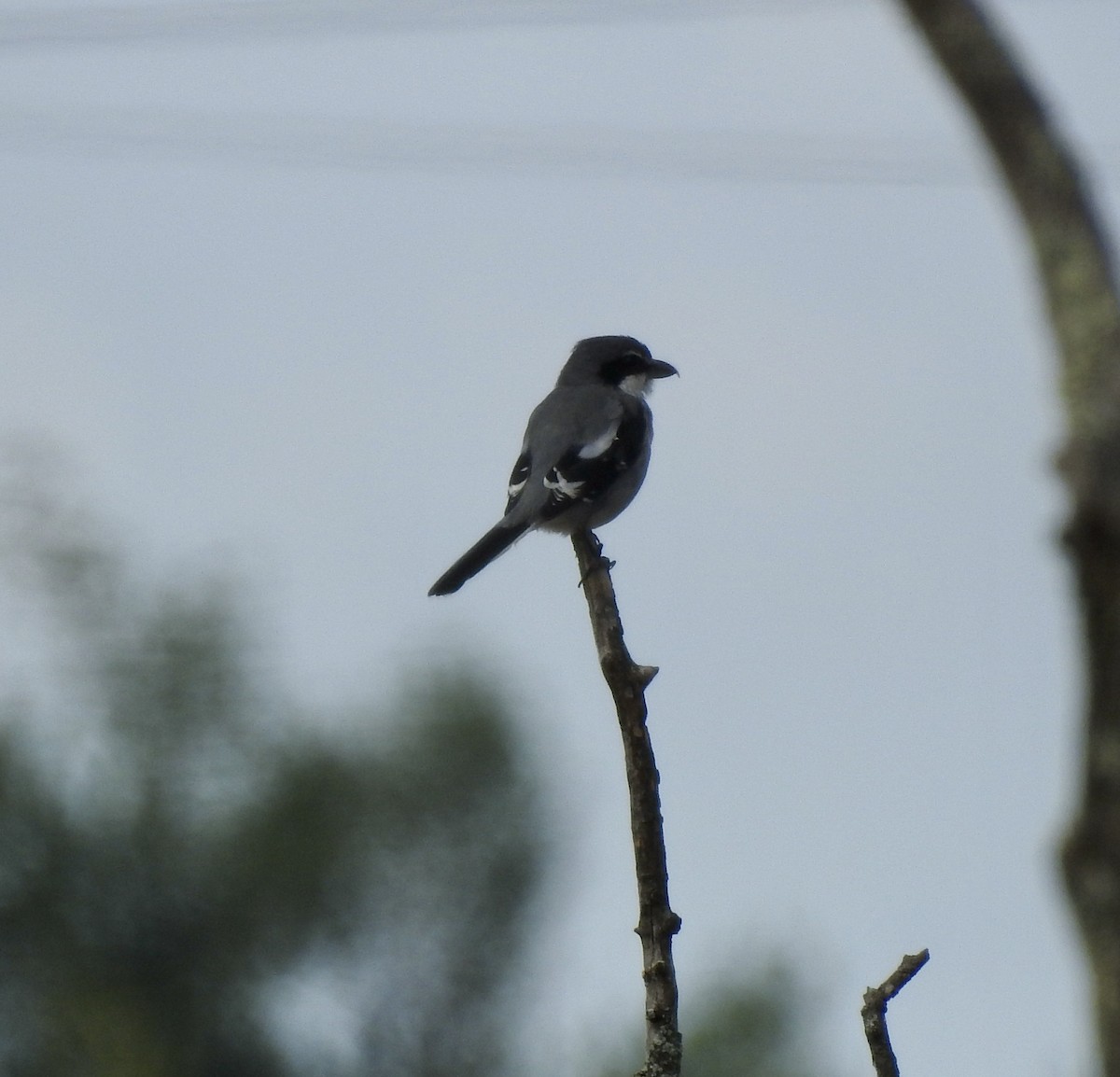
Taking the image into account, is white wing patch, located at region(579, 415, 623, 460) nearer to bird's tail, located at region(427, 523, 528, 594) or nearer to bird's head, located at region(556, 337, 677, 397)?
bird's tail, located at region(427, 523, 528, 594)

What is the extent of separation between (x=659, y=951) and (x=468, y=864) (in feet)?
91.9

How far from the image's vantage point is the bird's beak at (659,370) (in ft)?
28.9

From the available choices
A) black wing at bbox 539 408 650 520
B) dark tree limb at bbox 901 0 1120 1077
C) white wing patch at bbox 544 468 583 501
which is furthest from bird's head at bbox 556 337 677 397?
dark tree limb at bbox 901 0 1120 1077

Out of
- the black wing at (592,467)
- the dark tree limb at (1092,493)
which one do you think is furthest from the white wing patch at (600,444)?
the dark tree limb at (1092,493)

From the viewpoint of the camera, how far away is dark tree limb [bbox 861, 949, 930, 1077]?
8.66ft

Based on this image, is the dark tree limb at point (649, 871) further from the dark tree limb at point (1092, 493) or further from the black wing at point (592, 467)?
the black wing at point (592, 467)

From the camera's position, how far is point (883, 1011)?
269 centimetres

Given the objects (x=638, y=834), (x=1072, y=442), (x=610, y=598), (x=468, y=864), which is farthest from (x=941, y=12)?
(x=468, y=864)

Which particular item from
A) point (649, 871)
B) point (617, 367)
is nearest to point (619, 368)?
point (617, 367)

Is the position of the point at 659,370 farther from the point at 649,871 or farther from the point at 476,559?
the point at 649,871

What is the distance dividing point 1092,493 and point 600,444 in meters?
6.28

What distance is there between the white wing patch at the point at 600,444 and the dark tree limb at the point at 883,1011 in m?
4.79

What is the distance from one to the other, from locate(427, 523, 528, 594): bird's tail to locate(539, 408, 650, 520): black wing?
0.19 metres

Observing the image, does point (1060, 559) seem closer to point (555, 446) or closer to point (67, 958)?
point (555, 446)
